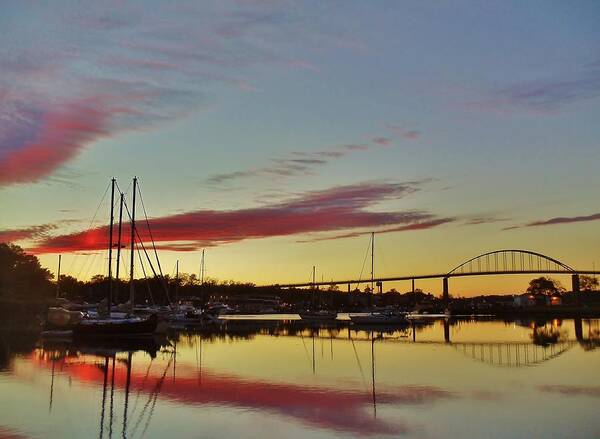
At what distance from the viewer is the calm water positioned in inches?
695

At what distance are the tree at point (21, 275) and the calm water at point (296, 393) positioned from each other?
130 ft

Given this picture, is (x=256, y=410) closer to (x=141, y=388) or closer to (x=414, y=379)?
(x=141, y=388)

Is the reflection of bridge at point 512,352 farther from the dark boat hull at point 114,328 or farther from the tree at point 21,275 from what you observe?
the tree at point 21,275

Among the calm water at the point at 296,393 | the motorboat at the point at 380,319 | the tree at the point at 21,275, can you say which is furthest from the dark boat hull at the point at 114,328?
the motorboat at the point at 380,319

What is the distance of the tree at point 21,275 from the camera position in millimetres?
78312

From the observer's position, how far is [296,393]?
23.7m

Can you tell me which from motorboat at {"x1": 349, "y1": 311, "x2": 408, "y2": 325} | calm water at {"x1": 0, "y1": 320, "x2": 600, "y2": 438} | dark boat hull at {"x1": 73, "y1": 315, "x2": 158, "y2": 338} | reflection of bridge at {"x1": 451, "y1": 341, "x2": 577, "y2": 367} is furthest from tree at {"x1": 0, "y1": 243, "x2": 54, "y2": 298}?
reflection of bridge at {"x1": 451, "y1": 341, "x2": 577, "y2": 367}

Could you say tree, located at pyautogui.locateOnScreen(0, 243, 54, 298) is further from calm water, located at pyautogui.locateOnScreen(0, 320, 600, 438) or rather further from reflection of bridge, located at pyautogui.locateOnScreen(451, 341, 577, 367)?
reflection of bridge, located at pyautogui.locateOnScreen(451, 341, 577, 367)

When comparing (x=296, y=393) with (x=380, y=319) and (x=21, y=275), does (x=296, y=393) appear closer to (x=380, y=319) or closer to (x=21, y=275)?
(x=380, y=319)

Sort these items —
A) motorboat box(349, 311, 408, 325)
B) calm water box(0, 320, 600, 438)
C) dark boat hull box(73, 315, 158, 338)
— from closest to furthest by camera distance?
1. calm water box(0, 320, 600, 438)
2. dark boat hull box(73, 315, 158, 338)
3. motorboat box(349, 311, 408, 325)

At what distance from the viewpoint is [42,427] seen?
17.7 metres

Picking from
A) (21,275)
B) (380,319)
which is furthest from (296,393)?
(21,275)

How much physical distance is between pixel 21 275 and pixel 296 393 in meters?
69.5

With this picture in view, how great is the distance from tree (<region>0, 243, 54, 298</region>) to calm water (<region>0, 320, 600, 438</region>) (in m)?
39.8
